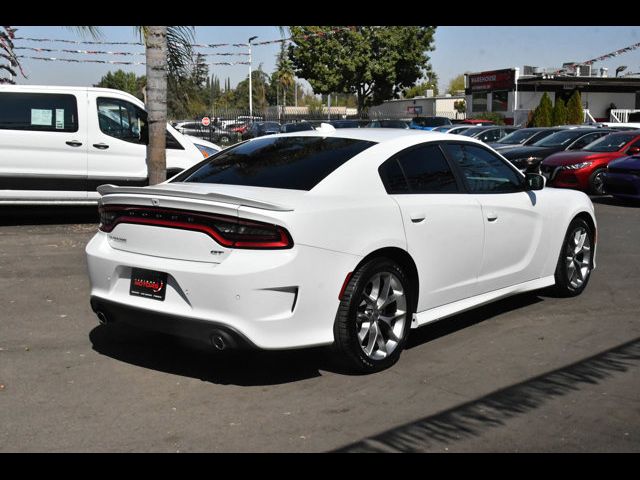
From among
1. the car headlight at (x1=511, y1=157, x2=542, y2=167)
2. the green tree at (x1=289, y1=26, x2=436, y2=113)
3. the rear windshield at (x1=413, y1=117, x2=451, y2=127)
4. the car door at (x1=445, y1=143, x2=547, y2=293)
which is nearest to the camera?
the car door at (x1=445, y1=143, x2=547, y2=293)

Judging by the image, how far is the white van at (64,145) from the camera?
37.1 feet

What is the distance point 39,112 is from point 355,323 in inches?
325

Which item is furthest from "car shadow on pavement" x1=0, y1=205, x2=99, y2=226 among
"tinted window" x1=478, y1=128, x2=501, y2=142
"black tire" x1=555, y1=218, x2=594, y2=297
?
"tinted window" x1=478, y1=128, x2=501, y2=142

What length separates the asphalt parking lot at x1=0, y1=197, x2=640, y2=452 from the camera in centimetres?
404

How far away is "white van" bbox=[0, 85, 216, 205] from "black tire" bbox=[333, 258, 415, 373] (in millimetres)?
7556

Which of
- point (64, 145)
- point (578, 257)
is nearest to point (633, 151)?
point (578, 257)

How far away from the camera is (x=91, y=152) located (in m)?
11.6

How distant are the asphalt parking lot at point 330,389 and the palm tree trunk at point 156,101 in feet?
14.7

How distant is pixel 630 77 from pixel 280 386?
2159 inches

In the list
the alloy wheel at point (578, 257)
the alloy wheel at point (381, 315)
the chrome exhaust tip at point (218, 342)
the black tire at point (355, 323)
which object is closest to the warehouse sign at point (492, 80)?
the alloy wheel at point (578, 257)

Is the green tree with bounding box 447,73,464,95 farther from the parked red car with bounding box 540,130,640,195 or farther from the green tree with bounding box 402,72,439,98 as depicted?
the parked red car with bounding box 540,130,640,195

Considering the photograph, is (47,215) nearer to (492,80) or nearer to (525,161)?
(525,161)

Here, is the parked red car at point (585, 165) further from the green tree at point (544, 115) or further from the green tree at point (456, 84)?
the green tree at point (456, 84)
